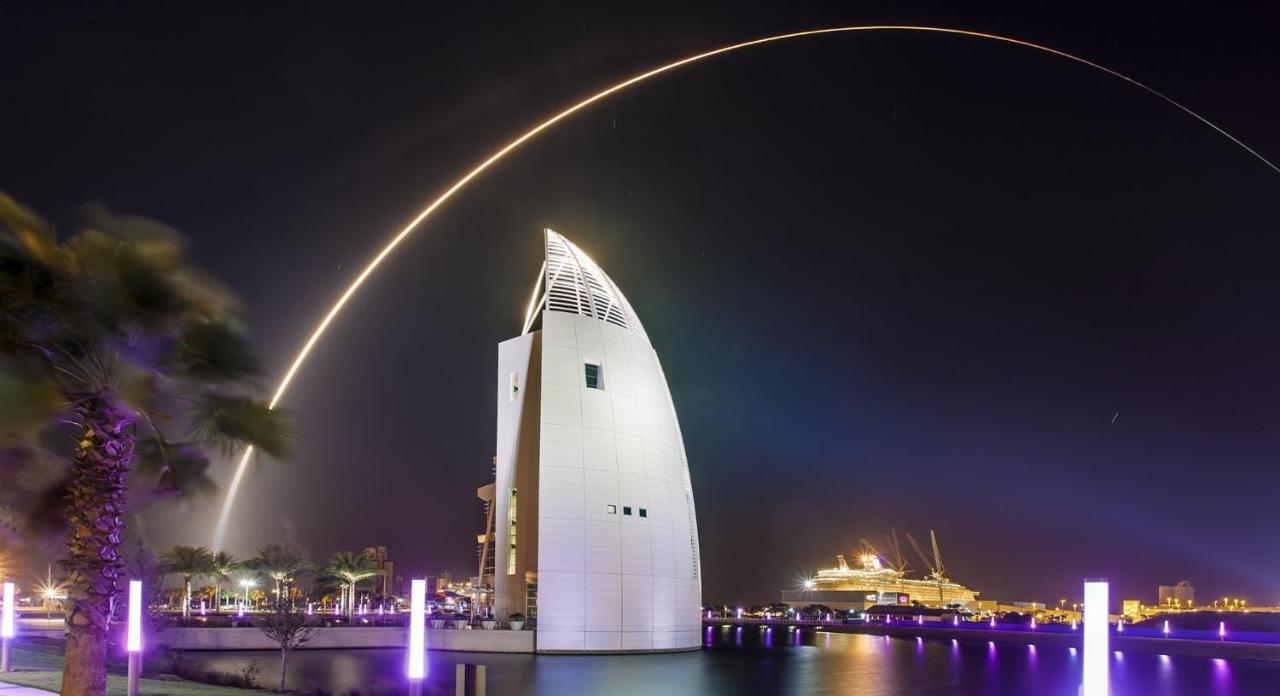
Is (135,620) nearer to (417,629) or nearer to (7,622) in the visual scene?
(417,629)

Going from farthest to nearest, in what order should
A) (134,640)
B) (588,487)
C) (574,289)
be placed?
(574,289) < (588,487) < (134,640)

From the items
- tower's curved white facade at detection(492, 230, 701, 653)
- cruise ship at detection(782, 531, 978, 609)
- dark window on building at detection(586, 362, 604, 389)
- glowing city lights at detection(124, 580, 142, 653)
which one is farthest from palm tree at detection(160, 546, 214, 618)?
cruise ship at detection(782, 531, 978, 609)

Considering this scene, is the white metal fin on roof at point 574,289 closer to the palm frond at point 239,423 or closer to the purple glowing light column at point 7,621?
the purple glowing light column at point 7,621

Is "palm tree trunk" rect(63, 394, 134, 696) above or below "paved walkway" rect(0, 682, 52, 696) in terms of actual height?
above

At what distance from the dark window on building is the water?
38.8 feet

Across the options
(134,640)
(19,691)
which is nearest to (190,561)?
(19,691)

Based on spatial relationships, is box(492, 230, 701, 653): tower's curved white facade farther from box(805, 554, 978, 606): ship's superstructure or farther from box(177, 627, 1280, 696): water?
box(805, 554, 978, 606): ship's superstructure

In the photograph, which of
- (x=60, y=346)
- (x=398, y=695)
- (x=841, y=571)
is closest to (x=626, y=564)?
(x=398, y=695)

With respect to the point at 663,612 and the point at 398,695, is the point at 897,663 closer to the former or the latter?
the point at 663,612

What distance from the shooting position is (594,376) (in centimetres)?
4284

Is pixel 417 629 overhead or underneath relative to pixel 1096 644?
underneath

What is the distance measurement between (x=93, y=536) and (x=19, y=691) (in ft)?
19.0

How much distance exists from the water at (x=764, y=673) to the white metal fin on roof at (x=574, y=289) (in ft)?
52.9

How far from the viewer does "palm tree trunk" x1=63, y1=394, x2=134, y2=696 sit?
13945 mm
